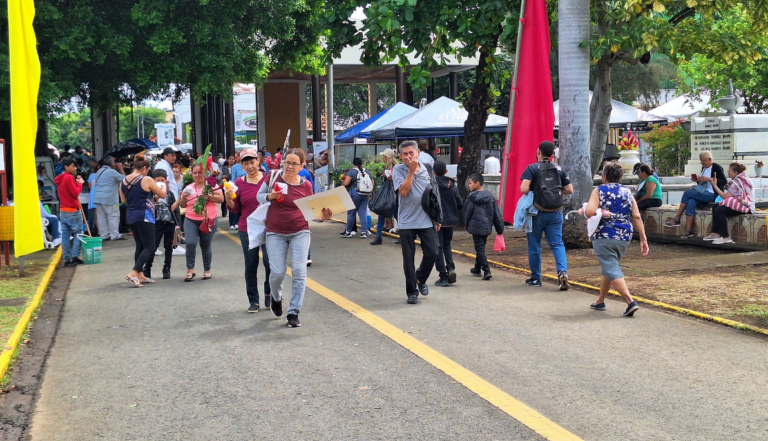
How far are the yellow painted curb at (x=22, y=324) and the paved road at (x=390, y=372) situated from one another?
1.20 ft

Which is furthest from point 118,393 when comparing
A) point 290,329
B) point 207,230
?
point 207,230

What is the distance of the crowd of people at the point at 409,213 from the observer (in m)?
8.32

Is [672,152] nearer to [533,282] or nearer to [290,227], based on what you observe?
[533,282]

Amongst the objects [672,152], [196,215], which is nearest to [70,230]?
[196,215]

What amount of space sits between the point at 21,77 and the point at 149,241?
2.66m

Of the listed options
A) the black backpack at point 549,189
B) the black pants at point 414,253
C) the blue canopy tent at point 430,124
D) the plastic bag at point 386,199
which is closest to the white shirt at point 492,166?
the blue canopy tent at point 430,124

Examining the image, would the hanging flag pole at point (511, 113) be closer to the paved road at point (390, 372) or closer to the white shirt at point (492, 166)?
the paved road at point (390, 372)

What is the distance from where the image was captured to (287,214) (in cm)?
823

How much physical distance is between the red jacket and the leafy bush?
13.8 metres

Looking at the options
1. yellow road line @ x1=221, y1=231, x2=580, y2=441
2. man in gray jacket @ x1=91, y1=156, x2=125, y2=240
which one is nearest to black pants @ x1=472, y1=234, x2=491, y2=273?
yellow road line @ x1=221, y1=231, x2=580, y2=441

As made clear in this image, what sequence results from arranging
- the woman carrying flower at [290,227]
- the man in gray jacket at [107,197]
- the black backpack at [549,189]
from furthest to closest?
the man in gray jacket at [107,197] < the black backpack at [549,189] < the woman carrying flower at [290,227]

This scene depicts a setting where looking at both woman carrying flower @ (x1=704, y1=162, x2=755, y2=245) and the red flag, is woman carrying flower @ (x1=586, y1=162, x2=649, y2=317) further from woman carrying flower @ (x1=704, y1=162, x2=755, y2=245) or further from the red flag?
woman carrying flower @ (x1=704, y1=162, x2=755, y2=245)

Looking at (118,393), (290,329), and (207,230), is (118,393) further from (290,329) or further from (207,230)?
(207,230)

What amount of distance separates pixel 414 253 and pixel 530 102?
5220 mm
